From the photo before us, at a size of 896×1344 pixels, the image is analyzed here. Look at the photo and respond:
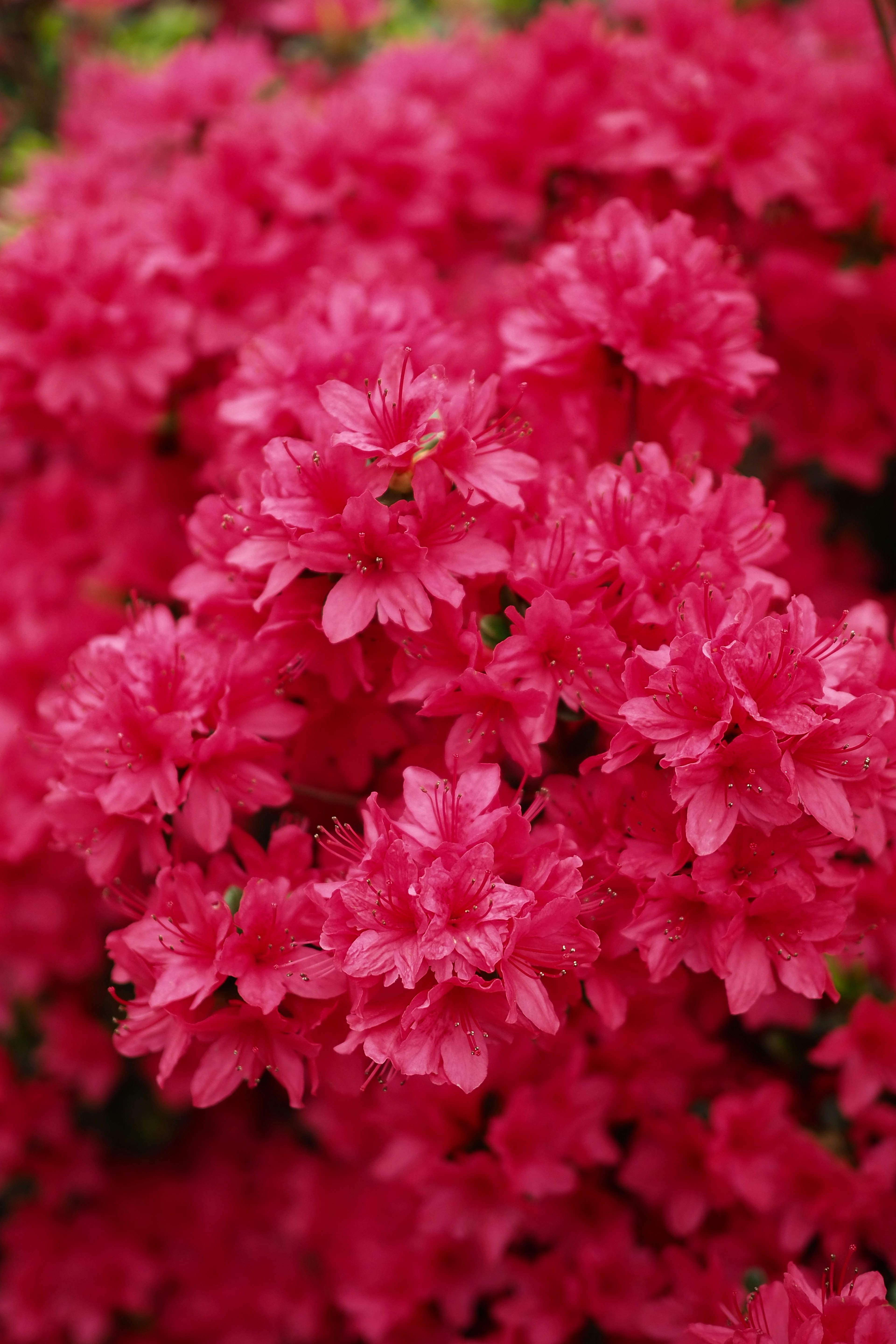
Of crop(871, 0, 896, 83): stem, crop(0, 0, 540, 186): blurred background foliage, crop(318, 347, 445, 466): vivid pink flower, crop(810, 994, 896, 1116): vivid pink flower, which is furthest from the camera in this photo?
crop(0, 0, 540, 186): blurred background foliage

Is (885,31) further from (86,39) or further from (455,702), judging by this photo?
(86,39)

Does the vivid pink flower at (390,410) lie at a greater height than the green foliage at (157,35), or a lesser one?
lesser

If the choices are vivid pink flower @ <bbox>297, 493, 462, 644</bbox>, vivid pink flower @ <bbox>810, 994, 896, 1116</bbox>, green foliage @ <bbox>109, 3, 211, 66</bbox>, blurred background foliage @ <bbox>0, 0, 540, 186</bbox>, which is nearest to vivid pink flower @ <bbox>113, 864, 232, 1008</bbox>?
vivid pink flower @ <bbox>297, 493, 462, 644</bbox>

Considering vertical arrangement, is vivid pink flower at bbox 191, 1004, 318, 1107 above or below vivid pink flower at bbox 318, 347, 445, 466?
below

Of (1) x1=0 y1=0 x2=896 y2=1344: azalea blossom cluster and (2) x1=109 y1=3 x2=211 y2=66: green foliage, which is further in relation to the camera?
(2) x1=109 y1=3 x2=211 y2=66: green foliage

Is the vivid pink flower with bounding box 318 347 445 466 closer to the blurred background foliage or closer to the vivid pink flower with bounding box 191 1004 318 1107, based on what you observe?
the vivid pink flower with bounding box 191 1004 318 1107

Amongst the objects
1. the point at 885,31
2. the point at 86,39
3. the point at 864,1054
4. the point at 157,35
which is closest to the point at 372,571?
the point at 864,1054

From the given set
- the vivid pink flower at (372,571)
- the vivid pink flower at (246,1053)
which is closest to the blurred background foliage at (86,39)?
the vivid pink flower at (372,571)

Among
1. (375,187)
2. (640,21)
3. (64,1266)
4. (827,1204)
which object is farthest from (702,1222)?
(640,21)

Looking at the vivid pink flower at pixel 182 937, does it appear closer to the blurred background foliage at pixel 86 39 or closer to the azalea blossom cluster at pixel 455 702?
the azalea blossom cluster at pixel 455 702
